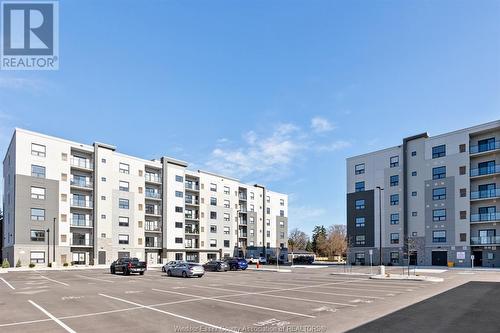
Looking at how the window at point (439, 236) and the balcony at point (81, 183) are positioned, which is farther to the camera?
the balcony at point (81, 183)

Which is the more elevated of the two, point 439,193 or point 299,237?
point 439,193

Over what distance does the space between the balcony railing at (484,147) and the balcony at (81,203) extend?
5675cm

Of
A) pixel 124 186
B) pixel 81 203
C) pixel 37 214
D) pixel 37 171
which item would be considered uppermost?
pixel 37 171

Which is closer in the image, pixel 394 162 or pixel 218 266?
pixel 218 266

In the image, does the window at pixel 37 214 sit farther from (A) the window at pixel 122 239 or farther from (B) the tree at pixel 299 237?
(B) the tree at pixel 299 237

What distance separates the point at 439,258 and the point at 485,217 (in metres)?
8.54

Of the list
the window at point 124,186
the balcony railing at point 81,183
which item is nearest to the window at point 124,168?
the window at point 124,186

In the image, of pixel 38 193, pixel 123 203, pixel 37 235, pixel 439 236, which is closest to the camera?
pixel 37 235

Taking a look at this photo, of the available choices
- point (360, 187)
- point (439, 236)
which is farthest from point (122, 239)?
point (439, 236)

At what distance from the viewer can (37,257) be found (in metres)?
55.5

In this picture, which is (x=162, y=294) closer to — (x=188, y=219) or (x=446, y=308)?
(x=446, y=308)

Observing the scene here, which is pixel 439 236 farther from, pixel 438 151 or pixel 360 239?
pixel 360 239

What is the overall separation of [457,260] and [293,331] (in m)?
51.7

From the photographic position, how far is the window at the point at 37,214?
5572cm
